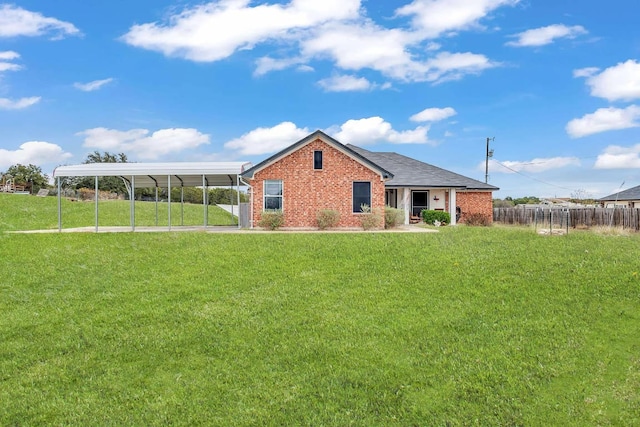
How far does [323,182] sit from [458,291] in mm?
10527

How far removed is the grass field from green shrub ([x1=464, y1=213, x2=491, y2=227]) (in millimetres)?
12533

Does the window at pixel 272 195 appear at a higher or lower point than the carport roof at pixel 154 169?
lower

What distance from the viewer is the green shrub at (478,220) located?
25347 millimetres

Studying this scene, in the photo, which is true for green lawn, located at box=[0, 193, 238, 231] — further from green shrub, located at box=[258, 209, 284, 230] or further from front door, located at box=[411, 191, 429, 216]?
front door, located at box=[411, 191, 429, 216]

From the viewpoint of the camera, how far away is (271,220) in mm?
18312

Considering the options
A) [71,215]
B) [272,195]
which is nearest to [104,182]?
[71,215]

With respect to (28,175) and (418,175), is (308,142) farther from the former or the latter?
(28,175)

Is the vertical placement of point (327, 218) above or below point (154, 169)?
below

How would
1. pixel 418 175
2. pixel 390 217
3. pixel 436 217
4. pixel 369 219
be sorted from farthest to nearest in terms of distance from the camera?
1. pixel 418 175
2. pixel 436 217
3. pixel 390 217
4. pixel 369 219

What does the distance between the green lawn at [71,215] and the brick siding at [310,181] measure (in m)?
5.02

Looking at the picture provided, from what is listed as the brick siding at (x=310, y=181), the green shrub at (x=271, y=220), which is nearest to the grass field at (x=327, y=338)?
the green shrub at (x=271, y=220)

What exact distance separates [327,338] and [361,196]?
1236 centimetres

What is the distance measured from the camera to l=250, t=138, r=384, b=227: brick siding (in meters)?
19.1

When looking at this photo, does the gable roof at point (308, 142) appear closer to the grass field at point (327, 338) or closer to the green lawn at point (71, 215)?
the green lawn at point (71, 215)
